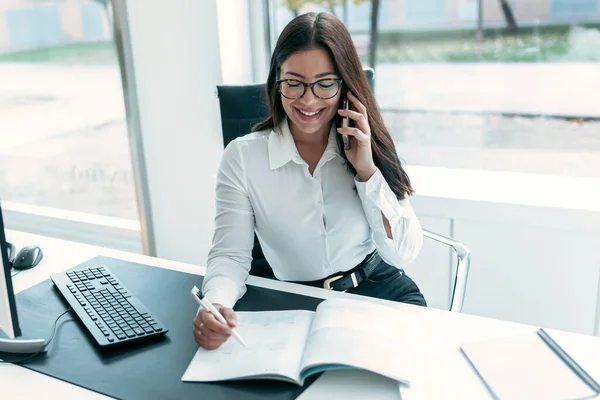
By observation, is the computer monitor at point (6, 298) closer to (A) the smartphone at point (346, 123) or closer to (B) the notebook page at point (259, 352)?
(B) the notebook page at point (259, 352)

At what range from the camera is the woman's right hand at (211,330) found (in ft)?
3.52

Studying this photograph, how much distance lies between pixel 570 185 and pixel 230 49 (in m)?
1.42

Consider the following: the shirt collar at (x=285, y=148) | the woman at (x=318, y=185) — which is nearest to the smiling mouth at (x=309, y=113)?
the woman at (x=318, y=185)

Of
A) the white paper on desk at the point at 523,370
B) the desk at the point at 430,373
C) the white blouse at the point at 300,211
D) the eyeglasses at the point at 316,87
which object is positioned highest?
the eyeglasses at the point at 316,87

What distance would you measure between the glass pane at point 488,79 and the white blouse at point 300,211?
0.99 metres

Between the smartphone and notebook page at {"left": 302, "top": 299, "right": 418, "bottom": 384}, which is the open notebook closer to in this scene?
notebook page at {"left": 302, "top": 299, "right": 418, "bottom": 384}

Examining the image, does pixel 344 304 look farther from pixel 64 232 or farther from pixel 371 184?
pixel 64 232

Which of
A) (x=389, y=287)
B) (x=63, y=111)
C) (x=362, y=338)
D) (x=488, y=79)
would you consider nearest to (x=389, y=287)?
(x=389, y=287)

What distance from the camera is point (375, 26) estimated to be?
7.79 feet

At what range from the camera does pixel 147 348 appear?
3.61ft

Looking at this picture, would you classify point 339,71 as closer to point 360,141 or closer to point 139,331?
point 360,141

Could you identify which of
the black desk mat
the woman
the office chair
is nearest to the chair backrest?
the office chair

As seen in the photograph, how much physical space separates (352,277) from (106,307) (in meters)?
0.61

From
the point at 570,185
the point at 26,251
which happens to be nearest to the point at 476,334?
the point at 26,251
